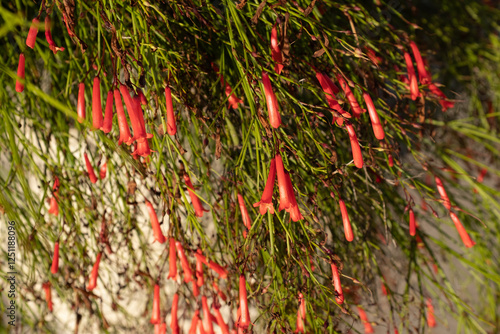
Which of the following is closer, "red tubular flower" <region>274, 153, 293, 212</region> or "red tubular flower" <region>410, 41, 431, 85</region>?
"red tubular flower" <region>274, 153, 293, 212</region>

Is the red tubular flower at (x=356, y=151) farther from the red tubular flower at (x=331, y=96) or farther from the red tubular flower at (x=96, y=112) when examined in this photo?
the red tubular flower at (x=96, y=112)

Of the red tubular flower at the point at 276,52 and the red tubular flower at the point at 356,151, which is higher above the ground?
the red tubular flower at the point at 276,52

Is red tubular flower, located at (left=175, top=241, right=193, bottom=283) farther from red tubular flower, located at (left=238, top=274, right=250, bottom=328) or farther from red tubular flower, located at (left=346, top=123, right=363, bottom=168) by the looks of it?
red tubular flower, located at (left=346, top=123, right=363, bottom=168)

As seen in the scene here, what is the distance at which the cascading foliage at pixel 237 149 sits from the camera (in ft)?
1.75

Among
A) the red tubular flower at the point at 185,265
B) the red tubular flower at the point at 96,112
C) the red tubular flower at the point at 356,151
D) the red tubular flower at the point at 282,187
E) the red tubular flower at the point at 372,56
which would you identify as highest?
the red tubular flower at the point at 372,56

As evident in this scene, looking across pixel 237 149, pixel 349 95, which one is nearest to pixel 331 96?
pixel 349 95

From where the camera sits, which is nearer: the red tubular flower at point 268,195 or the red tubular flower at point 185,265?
the red tubular flower at point 268,195

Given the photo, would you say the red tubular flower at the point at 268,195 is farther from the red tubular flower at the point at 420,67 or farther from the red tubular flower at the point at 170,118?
the red tubular flower at the point at 420,67

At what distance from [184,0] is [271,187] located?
0.33m

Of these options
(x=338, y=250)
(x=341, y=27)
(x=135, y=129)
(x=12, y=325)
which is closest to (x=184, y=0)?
(x=135, y=129)

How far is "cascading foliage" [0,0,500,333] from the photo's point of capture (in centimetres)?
53

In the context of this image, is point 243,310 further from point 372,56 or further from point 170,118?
point 372,56

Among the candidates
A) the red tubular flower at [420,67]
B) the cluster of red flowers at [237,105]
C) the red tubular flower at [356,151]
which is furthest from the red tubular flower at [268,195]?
the red tubular flower at [420,67]

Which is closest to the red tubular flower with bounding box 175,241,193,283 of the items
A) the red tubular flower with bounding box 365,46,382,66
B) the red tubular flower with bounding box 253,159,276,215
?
the red tubular flower with bounding box 253,159,276,215
